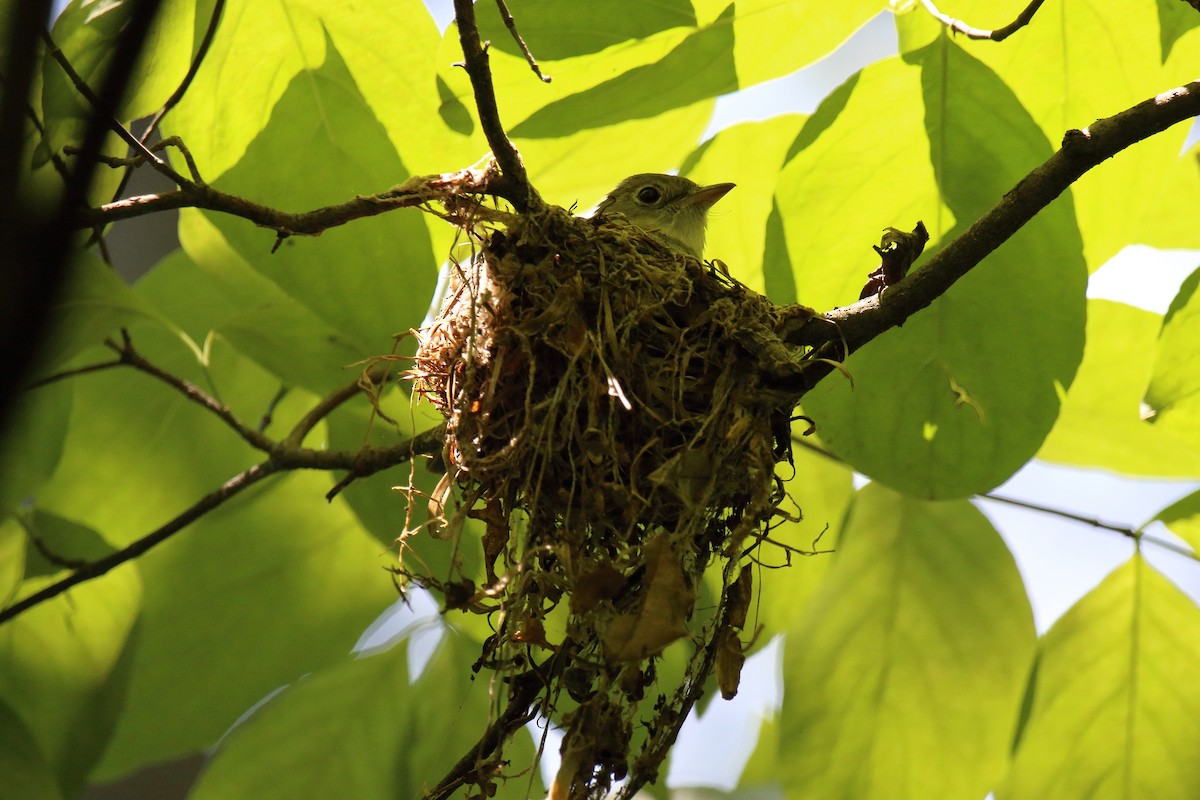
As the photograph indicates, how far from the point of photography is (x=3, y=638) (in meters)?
3.44

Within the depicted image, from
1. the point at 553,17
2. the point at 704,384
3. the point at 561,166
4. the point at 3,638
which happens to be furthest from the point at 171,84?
the point at 3,638

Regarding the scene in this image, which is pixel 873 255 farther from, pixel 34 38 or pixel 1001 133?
pixel 34 38

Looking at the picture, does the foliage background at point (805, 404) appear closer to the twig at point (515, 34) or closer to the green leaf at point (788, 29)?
the green leaf at point (788, 29)

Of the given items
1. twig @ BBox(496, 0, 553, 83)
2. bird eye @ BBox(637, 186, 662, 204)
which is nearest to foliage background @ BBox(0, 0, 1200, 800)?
twig @ BBox(496, 0, 553, 83)

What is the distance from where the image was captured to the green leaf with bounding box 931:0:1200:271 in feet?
8.55

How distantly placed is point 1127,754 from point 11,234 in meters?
2.93

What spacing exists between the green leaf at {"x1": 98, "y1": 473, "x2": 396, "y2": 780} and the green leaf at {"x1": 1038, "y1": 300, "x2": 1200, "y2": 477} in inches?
87.4

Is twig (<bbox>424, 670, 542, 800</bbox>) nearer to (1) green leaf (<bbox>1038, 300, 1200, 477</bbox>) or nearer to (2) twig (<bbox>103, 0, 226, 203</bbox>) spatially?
(2) twig (<bbox>103, 0, 226, 203</bbox>)

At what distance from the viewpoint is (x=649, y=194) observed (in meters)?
4.21

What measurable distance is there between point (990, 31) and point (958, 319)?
66 centimetres

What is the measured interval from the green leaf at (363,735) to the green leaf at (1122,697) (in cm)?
148

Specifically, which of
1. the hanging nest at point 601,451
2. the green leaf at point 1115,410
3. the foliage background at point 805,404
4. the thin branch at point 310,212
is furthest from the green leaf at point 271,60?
the green leaf at point 1115,410

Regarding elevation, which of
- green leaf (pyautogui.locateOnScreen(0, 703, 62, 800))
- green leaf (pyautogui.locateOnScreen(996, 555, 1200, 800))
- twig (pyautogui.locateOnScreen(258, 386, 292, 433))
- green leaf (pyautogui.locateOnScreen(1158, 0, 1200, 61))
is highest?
twig (pyautogui.locateOnScreen(258, 386, 292, 433))

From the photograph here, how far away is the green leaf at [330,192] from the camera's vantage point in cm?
277
